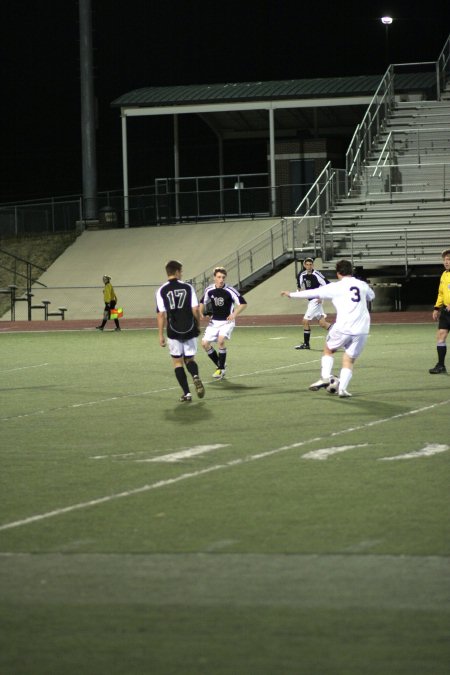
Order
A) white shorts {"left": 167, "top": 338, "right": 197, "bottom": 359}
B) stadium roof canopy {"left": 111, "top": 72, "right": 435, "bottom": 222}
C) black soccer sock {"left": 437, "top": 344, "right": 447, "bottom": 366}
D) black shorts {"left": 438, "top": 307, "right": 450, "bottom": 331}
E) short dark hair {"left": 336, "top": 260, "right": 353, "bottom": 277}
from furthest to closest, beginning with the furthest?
stadium roof canopy {"left": 111, "top": 72, "right": 435, "bottom": 222} < black shorts {"left": 438, "top": 307, "right": 450, "bottom": 331} < black soccer sock {"left": 437, "top": 344, "right": 447, "bottom": 366} < white shorts {"left": 167, "top": 338, "right": 197, "bottom": 359} < short dark hair {"left": 336, "top": 260, "right": 353, "bottom": 277}

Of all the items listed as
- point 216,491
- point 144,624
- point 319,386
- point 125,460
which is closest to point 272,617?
point 144,624

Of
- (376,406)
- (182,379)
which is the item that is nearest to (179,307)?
(182,379)

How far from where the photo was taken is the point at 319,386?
1672 centimetres

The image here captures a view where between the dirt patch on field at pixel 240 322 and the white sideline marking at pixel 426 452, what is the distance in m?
22.7

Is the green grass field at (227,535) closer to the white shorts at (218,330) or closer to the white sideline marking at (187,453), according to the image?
the white sideline marking at (187,453)

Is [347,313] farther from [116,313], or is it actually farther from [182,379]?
[116,313]

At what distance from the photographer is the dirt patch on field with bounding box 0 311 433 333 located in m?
36.1

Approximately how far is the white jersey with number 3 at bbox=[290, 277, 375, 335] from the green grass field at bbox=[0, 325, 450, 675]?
0.92m

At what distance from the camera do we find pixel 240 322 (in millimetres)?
37781

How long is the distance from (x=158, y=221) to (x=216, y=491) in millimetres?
40375

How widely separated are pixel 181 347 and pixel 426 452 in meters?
5.46

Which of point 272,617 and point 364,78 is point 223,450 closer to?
point 272,617

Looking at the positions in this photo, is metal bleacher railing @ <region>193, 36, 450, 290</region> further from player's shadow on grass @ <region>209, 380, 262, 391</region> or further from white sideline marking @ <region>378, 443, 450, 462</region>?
white sideline marking @ <region>378, 443, 450, 462</region>

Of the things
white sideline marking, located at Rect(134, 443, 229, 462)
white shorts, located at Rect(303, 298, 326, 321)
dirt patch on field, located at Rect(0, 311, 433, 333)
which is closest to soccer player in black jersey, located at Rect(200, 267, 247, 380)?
white shorts, located at Rect(303, 298, 326, 321)
